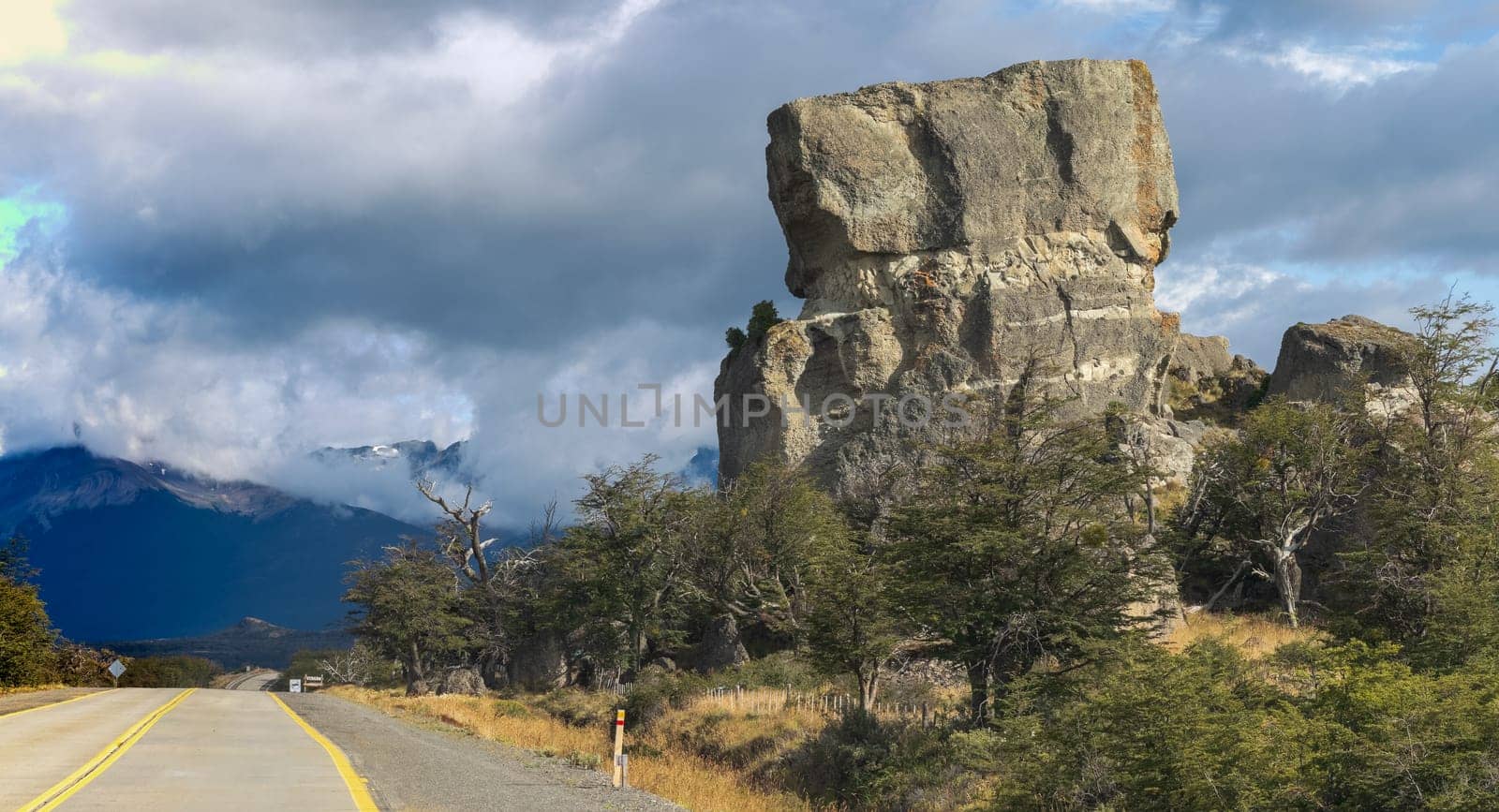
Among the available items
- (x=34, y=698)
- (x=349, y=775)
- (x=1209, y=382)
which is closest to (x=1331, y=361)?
(x=1209, y=382)

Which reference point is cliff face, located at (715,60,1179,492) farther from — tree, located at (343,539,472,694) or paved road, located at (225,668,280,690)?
paved road, located at (225,668,280,690)

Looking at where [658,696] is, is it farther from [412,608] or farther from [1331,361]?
[1331,361]

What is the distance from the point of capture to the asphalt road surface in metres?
13.5

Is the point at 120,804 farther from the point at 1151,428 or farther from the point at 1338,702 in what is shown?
the point at 1151,428

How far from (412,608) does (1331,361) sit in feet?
141

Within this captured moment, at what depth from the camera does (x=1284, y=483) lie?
117ft

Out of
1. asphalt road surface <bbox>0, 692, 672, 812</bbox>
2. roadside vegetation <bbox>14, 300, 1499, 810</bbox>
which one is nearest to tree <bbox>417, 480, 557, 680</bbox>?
roadside vegetation <bbox>14, 300, 1499, 810</bbox>

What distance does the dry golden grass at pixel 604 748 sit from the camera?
2023cm

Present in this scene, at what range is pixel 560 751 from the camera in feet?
83.1

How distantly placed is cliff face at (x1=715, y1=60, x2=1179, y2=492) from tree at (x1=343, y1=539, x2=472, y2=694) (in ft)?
56.7

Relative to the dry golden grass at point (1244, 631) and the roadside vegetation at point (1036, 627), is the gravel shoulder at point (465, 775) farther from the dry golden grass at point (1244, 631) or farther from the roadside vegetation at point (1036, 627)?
the dry golden grass at point (1244, 631)

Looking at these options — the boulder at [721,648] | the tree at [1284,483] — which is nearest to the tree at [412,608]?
the boulder at [721,648]

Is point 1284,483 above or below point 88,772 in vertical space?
above

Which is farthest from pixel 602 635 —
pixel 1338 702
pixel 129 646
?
pixel 129 646
